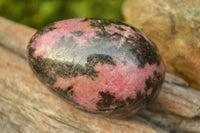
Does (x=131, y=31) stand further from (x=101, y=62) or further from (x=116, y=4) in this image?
(x=116, y=4)

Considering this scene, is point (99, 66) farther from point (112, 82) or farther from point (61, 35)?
point (61, 35)

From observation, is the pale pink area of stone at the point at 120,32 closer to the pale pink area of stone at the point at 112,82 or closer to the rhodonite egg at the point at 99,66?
the rhodonite egg at the point at 99,66

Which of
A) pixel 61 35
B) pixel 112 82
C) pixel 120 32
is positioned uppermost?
pixel 120 32

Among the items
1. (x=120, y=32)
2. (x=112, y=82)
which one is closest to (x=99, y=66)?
(x=112, y=82)

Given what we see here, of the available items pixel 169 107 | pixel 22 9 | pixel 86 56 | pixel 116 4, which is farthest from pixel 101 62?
pixel 22 9

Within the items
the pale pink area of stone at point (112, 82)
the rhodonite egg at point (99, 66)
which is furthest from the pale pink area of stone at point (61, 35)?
the pale pink area of stone at point (112, 82)

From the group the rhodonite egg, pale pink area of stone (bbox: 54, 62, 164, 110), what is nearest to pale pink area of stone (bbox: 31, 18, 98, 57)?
the rhodonite egg

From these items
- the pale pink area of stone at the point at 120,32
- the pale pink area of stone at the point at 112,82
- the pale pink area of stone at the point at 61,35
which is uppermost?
the pale pink area of stone at the point at 120,32
